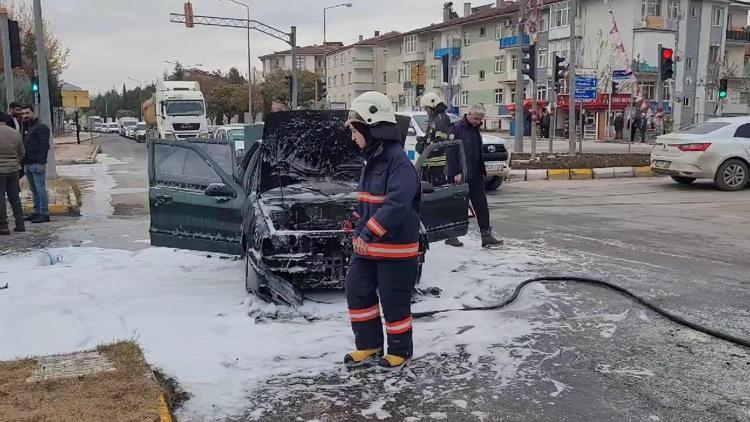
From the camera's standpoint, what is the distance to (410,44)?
2901 inches

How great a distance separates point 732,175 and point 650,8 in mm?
38945

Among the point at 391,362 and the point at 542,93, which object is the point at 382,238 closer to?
the point at 391,362

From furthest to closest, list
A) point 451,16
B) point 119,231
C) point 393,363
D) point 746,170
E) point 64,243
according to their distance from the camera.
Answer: point 451,16
point 746,170
point 119,231
point 64,243
point 393,363

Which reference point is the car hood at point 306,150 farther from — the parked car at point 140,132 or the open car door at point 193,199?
the parked car at point 140,132

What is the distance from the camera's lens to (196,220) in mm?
6668

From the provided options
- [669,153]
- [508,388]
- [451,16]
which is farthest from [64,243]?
[451,16]

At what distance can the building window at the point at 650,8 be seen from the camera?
158 ft

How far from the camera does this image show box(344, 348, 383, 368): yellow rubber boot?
4512 mm

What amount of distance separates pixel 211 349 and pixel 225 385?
659 millimetres

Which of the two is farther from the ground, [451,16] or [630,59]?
[451,16]

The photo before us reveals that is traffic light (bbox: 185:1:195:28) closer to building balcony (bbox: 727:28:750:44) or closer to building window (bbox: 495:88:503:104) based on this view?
building window (bbox: 495:88:503:104)

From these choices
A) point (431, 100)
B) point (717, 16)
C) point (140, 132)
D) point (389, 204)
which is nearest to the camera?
point (389, 204)

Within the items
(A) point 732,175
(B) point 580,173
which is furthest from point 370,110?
(B) point 580,173

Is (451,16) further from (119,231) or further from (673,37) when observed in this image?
(119,231)
